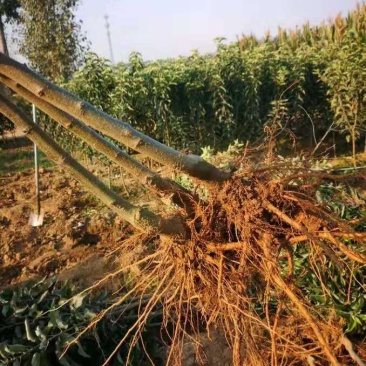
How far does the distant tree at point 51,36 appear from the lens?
10023 millimetres

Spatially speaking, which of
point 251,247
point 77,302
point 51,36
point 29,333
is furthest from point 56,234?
point 51,36

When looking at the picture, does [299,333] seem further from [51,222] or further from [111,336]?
[51,222]

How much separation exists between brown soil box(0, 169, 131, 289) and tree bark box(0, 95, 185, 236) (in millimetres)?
1761

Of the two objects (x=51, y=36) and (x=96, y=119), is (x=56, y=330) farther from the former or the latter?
(x=51, y=36)

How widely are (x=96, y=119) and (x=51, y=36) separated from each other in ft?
32.2

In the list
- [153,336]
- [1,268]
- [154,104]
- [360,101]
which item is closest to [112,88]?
[154,104]

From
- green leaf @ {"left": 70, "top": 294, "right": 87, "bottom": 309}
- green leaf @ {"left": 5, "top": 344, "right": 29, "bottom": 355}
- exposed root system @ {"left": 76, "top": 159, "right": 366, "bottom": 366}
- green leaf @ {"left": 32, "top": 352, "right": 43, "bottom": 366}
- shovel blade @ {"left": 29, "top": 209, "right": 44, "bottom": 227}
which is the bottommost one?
shovel blade @ {"left": 29, "top": 209, "right": 44, "bottom": 227}

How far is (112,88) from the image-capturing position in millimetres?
6383

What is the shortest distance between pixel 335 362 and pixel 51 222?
4501mm

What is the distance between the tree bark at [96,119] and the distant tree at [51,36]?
896cm

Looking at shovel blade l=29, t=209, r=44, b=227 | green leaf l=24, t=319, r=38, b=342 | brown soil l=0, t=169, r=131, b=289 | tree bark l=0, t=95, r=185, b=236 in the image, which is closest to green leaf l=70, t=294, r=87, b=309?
green leaf l=24, t=319, r=38, b=342

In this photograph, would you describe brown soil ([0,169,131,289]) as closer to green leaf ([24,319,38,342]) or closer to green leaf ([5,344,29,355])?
green leaf ([24,319,38,342])

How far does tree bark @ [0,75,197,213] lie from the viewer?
1481mm

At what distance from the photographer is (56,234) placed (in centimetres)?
501
